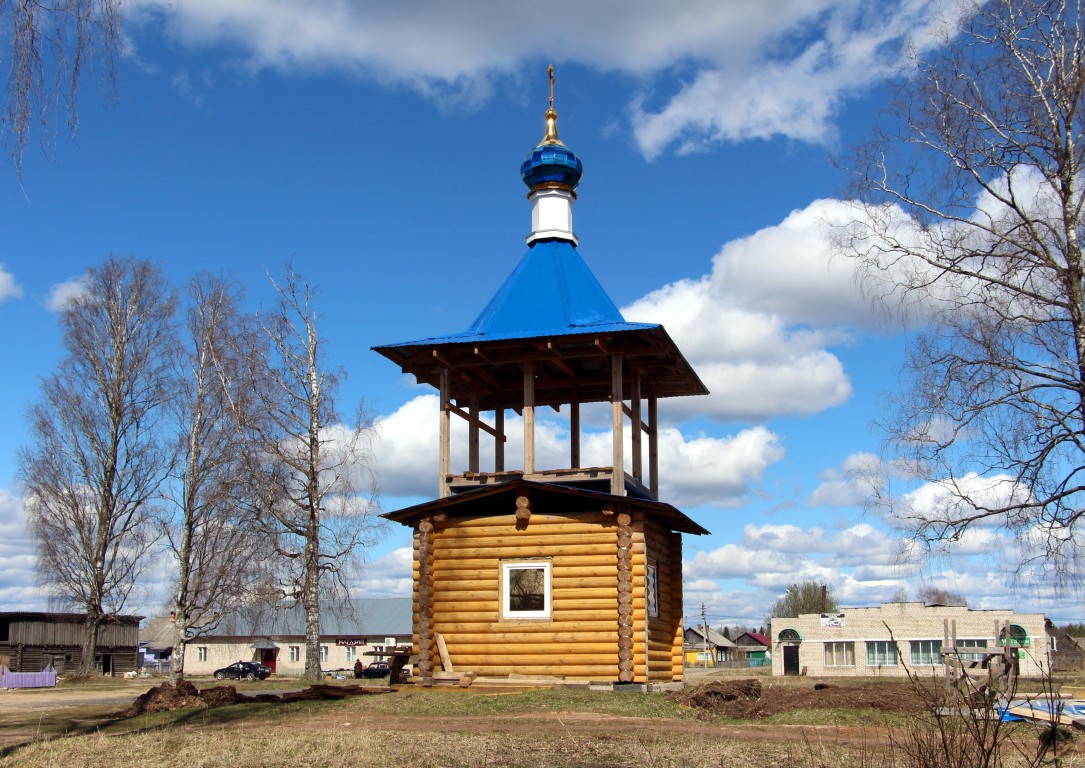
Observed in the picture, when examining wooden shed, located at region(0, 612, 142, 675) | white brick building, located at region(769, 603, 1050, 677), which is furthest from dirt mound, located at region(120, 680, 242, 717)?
white brick building, located at region(769, 603, 1050, 677)

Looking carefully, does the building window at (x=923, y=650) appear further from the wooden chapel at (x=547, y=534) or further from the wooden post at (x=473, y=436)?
the wooden post at (x=473, y=436)

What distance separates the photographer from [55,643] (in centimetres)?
4675

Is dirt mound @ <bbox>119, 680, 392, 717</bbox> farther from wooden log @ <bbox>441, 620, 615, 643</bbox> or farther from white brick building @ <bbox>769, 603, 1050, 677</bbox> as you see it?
white brick building @ <bbox>769, 603, 1050, 677</bbox>

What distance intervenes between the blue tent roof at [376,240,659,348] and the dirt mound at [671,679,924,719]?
256 inches

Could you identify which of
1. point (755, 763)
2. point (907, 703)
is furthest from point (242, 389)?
point (755, 763)

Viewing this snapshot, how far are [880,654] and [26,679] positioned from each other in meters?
42.5

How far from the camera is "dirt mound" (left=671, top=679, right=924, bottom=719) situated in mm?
15430

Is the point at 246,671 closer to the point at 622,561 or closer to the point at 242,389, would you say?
the point at 242,389

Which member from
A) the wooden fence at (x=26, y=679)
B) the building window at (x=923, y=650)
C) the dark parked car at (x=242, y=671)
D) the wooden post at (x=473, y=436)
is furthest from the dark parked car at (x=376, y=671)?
the wooden post at (x=473, y=436)

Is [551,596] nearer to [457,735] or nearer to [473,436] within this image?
[473,436]

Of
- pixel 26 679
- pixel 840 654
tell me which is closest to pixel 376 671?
pixel 26 679

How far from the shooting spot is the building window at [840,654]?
58.2m

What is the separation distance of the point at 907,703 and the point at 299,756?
9.40 m

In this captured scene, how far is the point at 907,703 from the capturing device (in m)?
15.8
